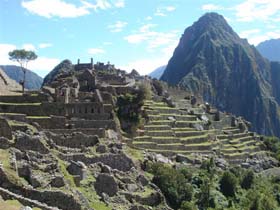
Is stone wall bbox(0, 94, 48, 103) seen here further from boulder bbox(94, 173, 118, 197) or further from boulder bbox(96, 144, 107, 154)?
boulder bbox(94, 173, 118, 197)

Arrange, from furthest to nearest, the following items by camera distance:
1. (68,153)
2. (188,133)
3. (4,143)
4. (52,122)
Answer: (188,133), (52,122), (68,153), (4,143)

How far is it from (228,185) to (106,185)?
19.6 metres

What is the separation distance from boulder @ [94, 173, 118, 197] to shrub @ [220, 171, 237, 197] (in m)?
18.7

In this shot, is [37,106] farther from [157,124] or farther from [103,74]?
[103,74]

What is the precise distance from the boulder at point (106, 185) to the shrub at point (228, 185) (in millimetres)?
18653

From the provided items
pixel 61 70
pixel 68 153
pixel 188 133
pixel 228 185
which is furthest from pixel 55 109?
pixel 61 70

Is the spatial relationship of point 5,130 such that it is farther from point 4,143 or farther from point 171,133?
point 171,133

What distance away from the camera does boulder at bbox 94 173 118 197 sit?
104 ft

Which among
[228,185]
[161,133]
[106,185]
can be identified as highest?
[161,133]

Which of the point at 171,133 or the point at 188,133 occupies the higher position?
the point at 171,133

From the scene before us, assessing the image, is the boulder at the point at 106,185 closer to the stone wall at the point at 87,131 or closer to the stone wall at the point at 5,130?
the stone wall at the point at 5,130

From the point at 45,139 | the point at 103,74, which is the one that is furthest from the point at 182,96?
the point at 45,139

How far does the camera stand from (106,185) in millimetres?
32000

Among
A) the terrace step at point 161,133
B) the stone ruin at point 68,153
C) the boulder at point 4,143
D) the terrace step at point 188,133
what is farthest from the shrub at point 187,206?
the terrace step at point 188,133
